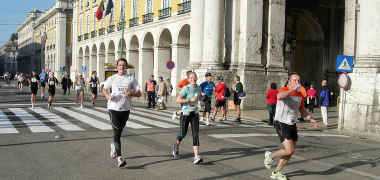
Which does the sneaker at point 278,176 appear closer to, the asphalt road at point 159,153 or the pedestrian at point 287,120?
the pedestrian at point 287,120

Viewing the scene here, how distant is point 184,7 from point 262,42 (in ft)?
28.6

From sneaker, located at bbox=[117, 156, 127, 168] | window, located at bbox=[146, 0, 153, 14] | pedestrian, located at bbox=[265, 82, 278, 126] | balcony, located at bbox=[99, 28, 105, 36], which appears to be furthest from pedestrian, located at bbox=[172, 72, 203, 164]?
balcony, located at bbox=[99, 28, 105, 36]

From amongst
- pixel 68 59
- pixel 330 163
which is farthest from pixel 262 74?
pixel 68 59

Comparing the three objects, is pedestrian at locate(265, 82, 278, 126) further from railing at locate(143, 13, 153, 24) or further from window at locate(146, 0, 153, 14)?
window at locate(146, 0, 153, 14)

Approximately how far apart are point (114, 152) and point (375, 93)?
909 centimetres

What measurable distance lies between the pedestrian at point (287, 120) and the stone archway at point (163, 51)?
25706 mm

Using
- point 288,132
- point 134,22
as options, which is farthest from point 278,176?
point 134,22

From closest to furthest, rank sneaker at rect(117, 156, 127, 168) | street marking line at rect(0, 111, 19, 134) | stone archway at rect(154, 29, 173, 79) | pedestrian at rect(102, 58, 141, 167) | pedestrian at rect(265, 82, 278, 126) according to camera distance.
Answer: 1. sneaker at rect(117, 156, 127, 168)
2. pedestrian at rect(102, 58, 141, 167)
3. street marking line at rect(0, 111, 19, 134)
4. pedestrian at rect(265, 82, 278, 126)
5. stone archway at rect(154, 29, 173, 79)

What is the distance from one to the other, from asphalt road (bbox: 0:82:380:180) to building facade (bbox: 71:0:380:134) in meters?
2.18

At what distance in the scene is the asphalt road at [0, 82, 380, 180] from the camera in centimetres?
613

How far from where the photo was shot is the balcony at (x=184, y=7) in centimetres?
2721

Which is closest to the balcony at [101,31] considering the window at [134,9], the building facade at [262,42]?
the building facade at [262,42]

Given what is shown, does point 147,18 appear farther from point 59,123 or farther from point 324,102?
point 59,123

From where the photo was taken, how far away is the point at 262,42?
21.0 m
